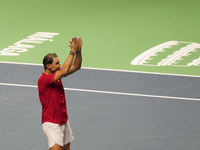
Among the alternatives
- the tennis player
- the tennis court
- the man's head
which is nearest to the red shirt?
the tennis player

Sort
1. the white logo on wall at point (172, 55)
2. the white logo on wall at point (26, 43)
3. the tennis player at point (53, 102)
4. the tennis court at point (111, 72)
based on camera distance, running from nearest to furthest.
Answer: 1. the tennis player at point (53, 102)
2. the tennis court at point (111, 72)
3. the white logo on wall at point (172, 55)
4. the white logo on wall at point (26, 43)

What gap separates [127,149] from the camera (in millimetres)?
7953

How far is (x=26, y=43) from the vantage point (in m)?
14.3

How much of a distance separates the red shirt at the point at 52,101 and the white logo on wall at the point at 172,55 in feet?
21.8

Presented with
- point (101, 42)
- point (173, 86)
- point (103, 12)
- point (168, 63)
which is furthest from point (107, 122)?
point (103, 12)

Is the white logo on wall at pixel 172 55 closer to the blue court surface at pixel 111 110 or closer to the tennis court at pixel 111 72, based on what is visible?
the tennis court at pixel 111 72

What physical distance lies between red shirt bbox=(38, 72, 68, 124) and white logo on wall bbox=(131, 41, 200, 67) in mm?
6643

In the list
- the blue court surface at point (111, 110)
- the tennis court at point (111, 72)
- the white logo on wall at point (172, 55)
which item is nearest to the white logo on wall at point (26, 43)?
the tennis court at point (111, 72)

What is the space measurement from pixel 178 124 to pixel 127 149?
63.7 inches

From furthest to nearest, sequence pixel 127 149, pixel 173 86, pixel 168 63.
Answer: pixel 168 63 < pixel 173 86 < pixel 127 149

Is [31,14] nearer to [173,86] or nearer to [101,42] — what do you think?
[101,42]

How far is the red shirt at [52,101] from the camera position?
20.7 feet

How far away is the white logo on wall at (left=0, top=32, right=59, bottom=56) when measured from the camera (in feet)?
43.9

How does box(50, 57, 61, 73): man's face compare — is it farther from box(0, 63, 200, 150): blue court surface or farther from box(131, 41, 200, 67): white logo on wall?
box(131, 41, 200, 67): white logo on wall
